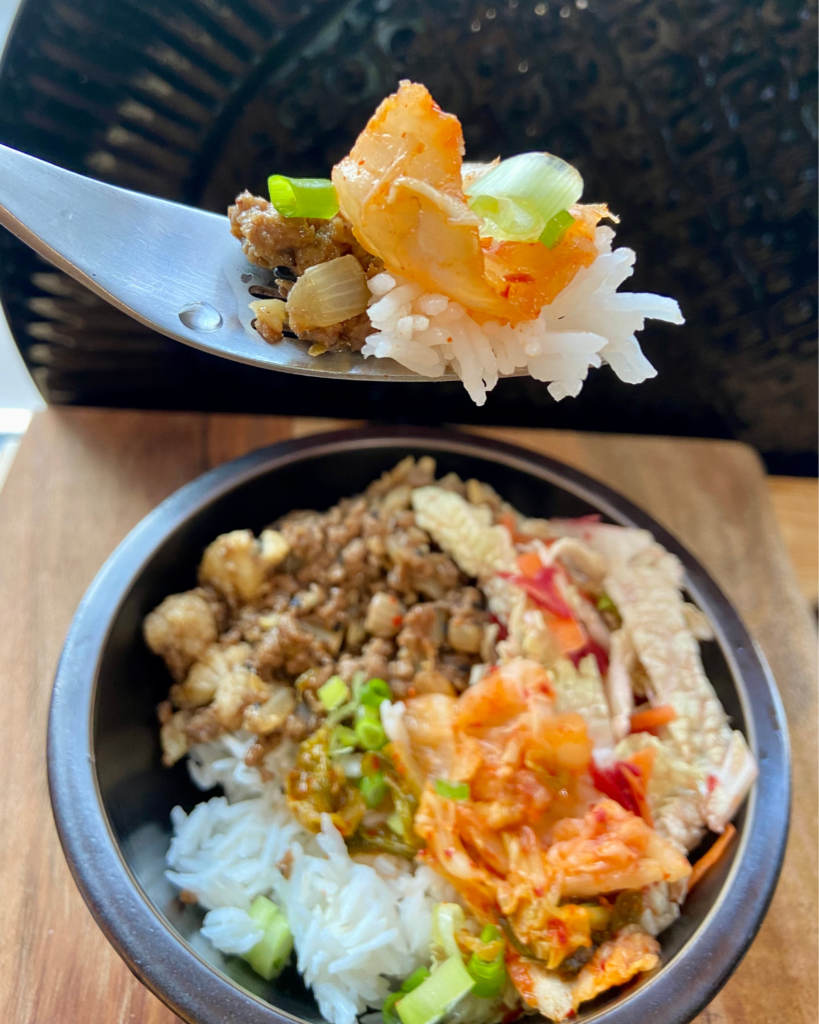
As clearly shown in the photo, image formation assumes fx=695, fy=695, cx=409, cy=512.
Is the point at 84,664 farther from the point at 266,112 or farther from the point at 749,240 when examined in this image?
the point at 749,240

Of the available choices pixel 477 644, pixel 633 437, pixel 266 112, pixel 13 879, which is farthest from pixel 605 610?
pixel 266 112

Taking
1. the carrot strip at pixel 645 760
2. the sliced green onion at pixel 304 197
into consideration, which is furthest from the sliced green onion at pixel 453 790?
the sliced green onion at pixel 304 197

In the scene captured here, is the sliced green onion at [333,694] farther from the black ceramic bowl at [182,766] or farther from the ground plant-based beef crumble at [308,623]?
the black ceramic bowl at [182,766]

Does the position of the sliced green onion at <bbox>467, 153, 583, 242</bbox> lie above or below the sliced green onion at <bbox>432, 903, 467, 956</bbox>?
above

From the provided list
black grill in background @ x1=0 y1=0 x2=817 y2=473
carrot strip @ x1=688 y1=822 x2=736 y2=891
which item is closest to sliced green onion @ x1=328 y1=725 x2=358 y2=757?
carrot strip @ x1=688 y1=822 x2=736 y2=891

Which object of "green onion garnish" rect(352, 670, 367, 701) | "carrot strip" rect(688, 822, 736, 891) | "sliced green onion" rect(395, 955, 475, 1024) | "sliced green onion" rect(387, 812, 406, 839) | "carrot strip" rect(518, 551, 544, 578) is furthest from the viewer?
"carrot strip" rect(518, 551, 544, 578)

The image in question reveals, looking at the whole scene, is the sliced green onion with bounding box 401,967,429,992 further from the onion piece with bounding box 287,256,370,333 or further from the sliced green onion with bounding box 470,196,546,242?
Result: the sliced green onion with bounding box 470,196,546,242

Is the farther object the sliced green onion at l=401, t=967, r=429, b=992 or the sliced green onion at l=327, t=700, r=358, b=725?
the sliced green onion at l=327, t=700, r=358, b=725
